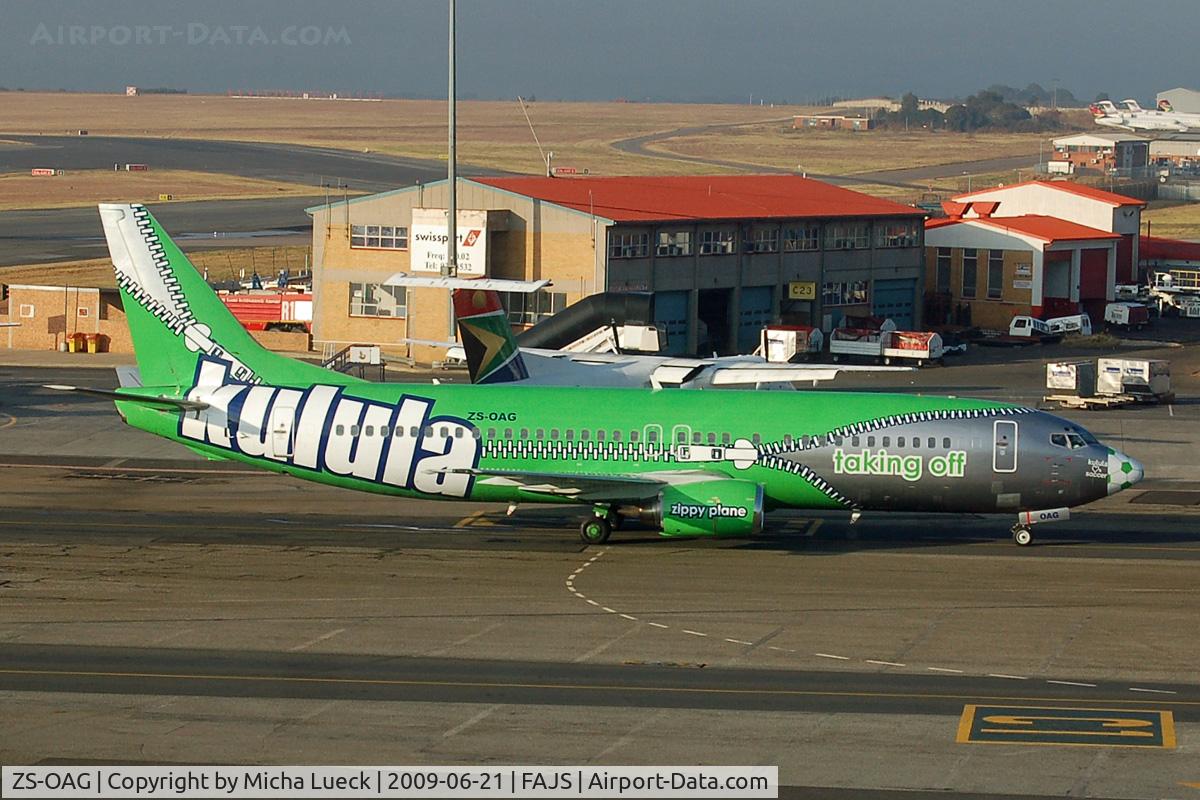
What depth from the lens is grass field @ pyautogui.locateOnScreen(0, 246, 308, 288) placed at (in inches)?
4806

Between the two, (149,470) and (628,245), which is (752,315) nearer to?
(628,245)

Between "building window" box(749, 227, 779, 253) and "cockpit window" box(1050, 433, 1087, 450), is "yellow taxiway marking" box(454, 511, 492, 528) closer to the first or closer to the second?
"cockpit window" box(1050, 433, 1087, 450)

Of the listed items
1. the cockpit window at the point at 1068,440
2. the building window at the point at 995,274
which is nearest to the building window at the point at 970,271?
the building window at the point at 995,274

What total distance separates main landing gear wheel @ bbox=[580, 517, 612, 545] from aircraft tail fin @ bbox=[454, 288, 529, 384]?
12781 mm

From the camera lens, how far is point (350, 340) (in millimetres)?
96938

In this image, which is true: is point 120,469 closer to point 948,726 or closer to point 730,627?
point 730,627

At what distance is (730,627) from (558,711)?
7843 mm

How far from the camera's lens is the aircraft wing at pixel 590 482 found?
45.7 m

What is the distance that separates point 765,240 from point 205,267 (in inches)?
2079

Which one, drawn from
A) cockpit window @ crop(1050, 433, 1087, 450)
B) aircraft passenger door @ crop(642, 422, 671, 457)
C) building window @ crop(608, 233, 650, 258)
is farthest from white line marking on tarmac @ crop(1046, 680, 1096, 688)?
building window @ crop(608, 233, 650, 258)

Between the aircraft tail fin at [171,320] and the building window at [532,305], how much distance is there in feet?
151

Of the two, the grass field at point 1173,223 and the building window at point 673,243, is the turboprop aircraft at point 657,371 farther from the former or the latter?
the grass field at point 1173,223

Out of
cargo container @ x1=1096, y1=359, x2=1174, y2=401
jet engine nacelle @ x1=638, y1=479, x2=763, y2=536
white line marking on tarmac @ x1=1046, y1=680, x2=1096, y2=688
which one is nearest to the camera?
white line marking on tarmac @ x1=1046, y1=680, x2=1096, y2=688

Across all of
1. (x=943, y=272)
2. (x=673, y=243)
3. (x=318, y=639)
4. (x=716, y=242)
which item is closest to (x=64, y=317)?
(x=673, y=243)
